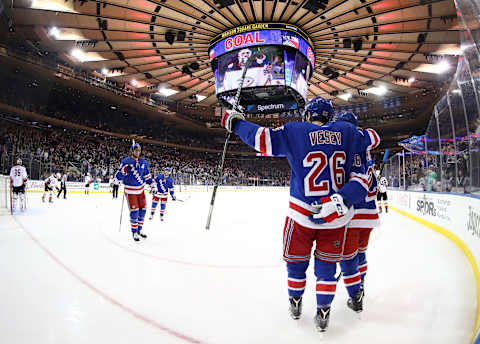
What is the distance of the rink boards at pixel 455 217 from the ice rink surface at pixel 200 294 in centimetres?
19

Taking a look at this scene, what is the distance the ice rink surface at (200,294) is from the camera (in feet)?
5.87

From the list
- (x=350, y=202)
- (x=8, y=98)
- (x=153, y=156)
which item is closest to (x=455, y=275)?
(x=350, y=202)

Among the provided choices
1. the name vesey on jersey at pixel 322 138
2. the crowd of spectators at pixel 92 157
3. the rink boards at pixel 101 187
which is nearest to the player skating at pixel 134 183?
the name vesey on jersey at pixel 322 138

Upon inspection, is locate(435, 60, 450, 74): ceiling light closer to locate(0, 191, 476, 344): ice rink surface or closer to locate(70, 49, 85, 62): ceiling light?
locate(0, 191, 476, 344): ice rink surface

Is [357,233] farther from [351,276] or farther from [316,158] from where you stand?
[316,158]

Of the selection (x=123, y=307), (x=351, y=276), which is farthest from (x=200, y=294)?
(x=351, y=276)

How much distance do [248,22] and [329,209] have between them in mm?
9550

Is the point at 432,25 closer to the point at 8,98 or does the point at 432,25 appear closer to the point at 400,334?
the point at 400,334

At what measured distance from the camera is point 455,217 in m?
4.60

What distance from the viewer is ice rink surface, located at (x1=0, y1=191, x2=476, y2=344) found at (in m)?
1.79

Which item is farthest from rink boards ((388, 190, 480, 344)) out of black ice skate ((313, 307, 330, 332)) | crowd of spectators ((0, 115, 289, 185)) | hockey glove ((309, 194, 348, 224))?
crowd of spectators ((0, 115, 289, 185))

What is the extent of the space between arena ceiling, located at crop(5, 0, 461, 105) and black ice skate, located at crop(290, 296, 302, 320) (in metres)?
8.85

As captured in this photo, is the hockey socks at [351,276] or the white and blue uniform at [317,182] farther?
the hockey socks at [351,276]

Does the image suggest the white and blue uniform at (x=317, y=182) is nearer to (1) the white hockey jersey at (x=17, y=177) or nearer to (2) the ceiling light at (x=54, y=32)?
(1) the white hockey jersey at (x=17, y=177)
